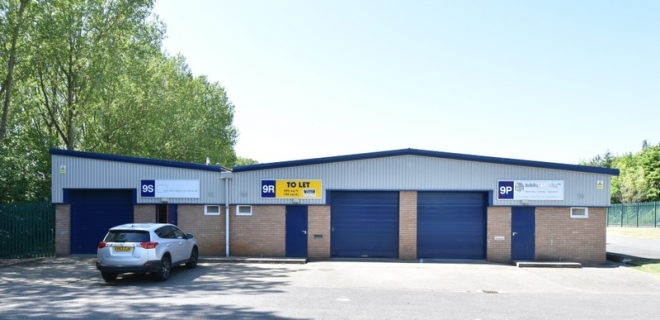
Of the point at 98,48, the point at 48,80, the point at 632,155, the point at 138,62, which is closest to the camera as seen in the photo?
the point at 98,48

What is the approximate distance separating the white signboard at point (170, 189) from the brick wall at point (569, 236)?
1327 cm

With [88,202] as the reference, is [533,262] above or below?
below

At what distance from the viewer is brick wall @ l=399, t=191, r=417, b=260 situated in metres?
19.0

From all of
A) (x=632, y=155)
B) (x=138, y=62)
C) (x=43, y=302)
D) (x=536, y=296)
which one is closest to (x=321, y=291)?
(x=536, y=296)

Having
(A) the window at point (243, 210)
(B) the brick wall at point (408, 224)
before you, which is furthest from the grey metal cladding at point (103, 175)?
(B) the brick wall at point (408, 224)

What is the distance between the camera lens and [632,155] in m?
85.0

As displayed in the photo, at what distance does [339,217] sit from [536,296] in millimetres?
8793

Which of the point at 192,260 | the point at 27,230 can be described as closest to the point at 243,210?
the point at 192,260

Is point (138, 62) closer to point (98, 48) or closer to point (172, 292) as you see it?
point (98, 48)

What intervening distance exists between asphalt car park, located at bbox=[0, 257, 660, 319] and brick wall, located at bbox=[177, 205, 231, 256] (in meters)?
1.53

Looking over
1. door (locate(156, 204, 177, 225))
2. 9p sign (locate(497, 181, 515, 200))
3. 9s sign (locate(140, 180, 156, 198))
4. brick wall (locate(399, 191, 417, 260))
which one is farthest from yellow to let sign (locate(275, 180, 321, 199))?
9p sign (locate(497, 181, 515, 200))

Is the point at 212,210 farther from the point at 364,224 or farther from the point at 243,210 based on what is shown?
the point at 364,224

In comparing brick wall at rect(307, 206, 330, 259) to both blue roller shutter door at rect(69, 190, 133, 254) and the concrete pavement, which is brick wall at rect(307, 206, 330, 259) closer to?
blue roller shutter door at rect(69, 190, 133, 254)

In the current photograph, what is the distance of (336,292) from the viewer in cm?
1218
